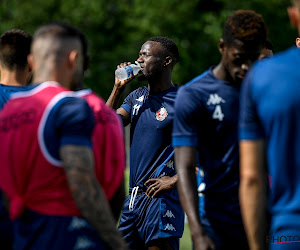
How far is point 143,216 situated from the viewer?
617cm

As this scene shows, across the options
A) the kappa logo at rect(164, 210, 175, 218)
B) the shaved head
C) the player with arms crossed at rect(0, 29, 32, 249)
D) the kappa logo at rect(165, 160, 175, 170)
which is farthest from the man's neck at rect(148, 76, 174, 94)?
the shaved head

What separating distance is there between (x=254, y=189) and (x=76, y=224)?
98 cm

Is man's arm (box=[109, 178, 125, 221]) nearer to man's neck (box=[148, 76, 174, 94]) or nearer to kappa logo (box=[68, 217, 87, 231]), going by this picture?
kappa logo (box=[68, 217, 87, 231])

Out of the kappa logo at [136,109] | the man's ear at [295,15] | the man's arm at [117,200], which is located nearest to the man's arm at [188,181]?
the man's arm at [117,200]

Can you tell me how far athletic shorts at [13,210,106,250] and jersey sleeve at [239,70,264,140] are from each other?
977 millimetres

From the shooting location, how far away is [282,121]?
3039 mm

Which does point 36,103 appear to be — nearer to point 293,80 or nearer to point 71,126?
point 71,126

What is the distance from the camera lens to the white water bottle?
259 inches

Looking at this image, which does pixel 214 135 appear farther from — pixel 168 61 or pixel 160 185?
pixel 168 61

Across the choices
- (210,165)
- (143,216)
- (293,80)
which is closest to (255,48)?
(210,165)

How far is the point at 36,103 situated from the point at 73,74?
32 centimetres

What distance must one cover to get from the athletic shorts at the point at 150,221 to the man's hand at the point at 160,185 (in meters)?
0.12

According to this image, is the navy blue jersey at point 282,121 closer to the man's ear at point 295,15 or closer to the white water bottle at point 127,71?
the man's ear at point 295,15

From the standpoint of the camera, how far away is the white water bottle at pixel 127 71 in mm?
6570
